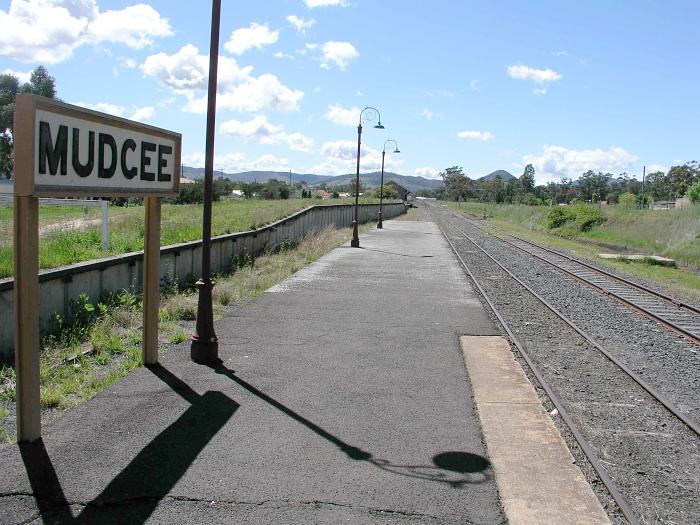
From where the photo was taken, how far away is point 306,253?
878 inches

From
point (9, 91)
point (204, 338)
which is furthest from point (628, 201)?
point (204, 338)

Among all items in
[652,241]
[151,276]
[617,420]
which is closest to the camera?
[617,420]

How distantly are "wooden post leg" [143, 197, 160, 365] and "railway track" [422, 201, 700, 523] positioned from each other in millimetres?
4237

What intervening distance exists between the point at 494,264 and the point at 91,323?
53.3 feet

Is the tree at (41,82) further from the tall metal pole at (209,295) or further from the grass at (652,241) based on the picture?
the tall metal pole at (209,295)

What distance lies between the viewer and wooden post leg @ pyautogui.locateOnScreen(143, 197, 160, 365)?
706 cm

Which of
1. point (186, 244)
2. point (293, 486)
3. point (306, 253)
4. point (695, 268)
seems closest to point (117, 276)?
point (186, 244)

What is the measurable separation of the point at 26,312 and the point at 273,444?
2.04 meters

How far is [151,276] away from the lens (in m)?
7.18

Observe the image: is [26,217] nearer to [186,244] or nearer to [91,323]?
[91,323]

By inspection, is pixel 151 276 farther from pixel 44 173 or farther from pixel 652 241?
pixel 652 241

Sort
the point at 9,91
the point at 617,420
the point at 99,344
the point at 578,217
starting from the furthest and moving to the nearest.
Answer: the point at 9,91
the point at 578,217
the point at 99,344
the point at 617,420

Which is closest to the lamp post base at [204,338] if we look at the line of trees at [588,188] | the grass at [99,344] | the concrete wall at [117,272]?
the grass at [99,344]

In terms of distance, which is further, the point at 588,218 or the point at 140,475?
the point at 588,218
